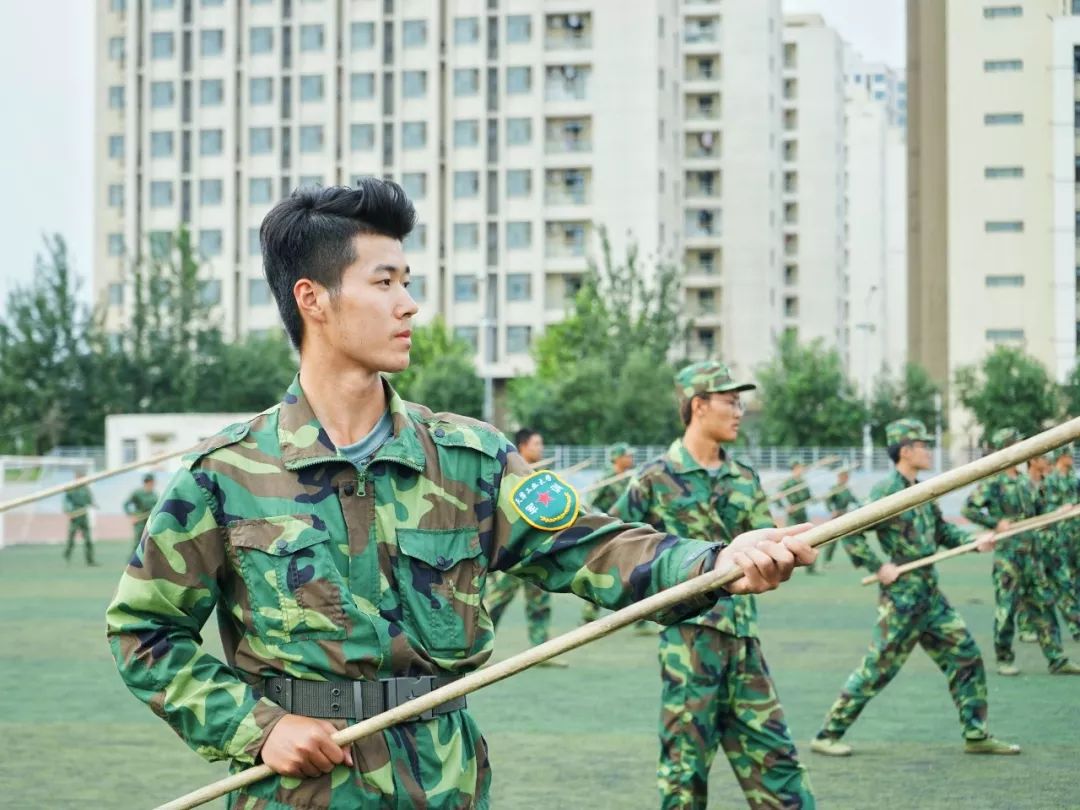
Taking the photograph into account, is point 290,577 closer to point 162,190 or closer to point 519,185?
point 519,185

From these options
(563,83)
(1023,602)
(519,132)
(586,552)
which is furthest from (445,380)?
(586,552)

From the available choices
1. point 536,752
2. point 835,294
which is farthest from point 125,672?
point 835,294

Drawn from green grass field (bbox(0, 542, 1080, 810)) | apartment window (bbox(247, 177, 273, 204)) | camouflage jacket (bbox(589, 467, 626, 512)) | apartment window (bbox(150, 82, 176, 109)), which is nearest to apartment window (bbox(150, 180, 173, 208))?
apartment window (bbox(150, 82, 176, 109))

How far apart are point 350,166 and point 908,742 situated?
69.2 metres

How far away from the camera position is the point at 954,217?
65500mm

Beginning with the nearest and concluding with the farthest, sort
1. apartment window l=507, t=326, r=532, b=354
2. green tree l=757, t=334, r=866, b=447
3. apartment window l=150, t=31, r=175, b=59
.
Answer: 1. green tree l=757, t=334, r=866, b=447
2. apartment window l=507, t=326, r=532, b=354
3. apartment window l=150, t=31, r=175, b=59

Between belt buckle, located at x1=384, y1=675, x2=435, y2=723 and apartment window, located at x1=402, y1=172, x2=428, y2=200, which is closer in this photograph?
belt buckle, located at x1=384, y1=675, x2=435, y2=723

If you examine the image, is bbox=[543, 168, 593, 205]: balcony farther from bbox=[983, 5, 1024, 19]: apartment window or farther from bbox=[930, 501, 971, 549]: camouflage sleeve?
bbox=[930, 501, 971, 549]: camouflage sleeve

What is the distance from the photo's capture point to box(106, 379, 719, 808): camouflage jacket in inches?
143

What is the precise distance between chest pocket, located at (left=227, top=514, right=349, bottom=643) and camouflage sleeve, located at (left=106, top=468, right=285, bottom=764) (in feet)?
0.27

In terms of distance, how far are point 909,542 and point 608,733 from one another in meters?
2.14

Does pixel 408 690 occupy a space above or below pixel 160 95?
below

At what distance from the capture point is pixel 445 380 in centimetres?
6525

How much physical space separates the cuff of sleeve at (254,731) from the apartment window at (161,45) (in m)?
79.7
